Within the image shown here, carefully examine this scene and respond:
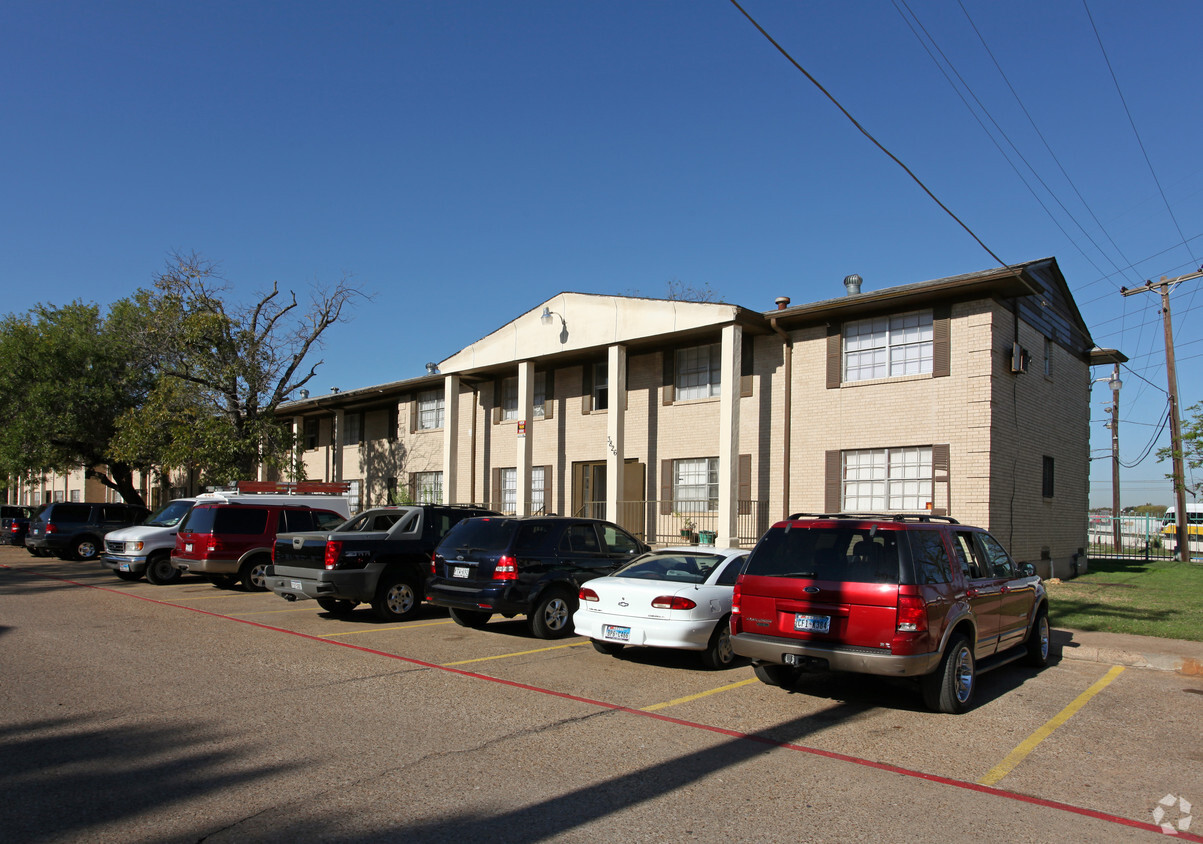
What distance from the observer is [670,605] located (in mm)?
8938

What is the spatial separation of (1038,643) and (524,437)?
15.4 metres

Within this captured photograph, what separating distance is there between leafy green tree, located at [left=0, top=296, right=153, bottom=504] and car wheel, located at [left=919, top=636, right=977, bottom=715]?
30131 millimetres

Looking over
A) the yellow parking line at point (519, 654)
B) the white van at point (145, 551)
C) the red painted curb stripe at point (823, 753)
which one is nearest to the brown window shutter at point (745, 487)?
the yellow parking line at point (519, 654)

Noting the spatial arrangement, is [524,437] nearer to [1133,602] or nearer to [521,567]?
[521,567]

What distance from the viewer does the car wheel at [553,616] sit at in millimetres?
10945

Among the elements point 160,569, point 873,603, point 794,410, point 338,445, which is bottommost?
point 160,569

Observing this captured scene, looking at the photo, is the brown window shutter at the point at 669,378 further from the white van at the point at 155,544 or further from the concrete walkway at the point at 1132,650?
the concrete walkway at the point at 1132,650

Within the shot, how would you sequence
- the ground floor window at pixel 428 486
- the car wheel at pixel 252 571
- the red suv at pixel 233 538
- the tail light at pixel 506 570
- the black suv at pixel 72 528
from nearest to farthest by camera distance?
the tail light at pixel 506 570 < the red suv at pixel 233 538 < the car wheel at pixel 252 571 < the black suv at pixel 72 528 < the ground floor window at pixel 428 486

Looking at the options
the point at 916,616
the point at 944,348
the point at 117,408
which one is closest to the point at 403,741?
the point at 916,616

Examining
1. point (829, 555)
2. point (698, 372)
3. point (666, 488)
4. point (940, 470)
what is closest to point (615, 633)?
point (829, 555)

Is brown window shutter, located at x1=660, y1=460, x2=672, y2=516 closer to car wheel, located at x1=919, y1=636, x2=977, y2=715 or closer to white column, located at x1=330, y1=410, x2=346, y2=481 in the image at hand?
car wheel, located at x1=919, y1=636, x2=977, y2=715

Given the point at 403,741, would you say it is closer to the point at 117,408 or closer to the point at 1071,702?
the point at 1071,702

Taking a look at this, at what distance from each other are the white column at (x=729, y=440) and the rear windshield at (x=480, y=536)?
7.90m

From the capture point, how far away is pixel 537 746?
618cm
